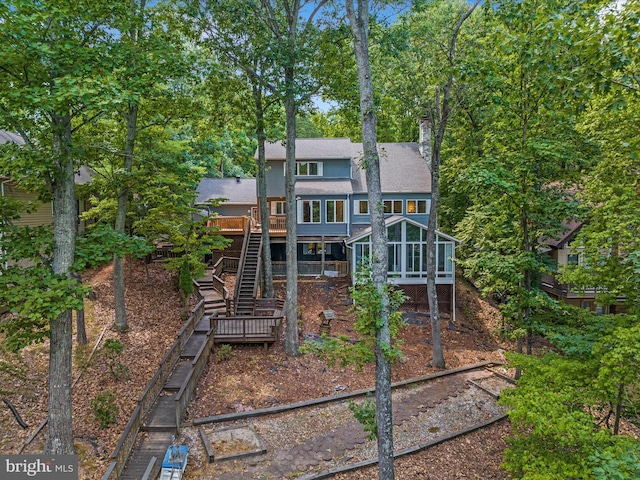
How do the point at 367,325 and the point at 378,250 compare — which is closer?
the point at 367,325

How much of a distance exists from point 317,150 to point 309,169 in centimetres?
141

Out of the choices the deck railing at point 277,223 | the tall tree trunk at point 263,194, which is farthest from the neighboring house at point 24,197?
the deck railing at point 277,223

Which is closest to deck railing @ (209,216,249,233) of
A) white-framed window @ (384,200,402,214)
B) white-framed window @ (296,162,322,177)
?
white-framed window @ (296,162,322,177)

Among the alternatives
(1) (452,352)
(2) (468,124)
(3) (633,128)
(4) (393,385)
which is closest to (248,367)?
(4) (393,385)

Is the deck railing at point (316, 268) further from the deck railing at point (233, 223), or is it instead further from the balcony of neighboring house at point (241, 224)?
the deck railing at point (233, 223)

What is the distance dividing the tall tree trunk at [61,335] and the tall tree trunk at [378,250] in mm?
5913

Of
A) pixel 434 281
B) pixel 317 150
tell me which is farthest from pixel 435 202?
pixel 317 150

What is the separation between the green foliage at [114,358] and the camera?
1055 centimetres

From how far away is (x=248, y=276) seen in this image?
17.7 metres

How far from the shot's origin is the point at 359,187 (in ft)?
76.5

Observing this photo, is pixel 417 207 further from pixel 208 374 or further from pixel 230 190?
pixel 208 374

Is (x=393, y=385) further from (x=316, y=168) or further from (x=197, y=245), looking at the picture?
(x=316, y=168)

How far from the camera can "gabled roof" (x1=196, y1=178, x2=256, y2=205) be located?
2748 cm

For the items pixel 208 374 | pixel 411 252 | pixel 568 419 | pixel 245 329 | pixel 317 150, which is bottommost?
pixel 208 374
